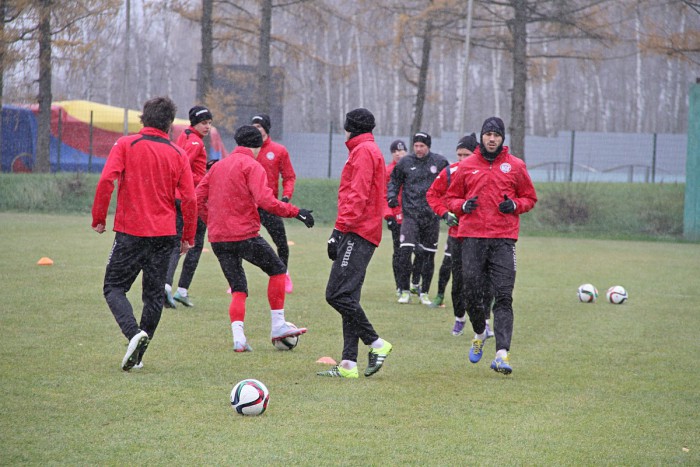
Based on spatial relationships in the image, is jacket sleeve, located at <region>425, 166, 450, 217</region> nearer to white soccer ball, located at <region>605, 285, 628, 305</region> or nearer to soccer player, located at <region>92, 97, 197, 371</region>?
soccer player, located at <region>92, 97, 197, 371</region>

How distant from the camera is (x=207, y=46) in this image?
98.5 feet

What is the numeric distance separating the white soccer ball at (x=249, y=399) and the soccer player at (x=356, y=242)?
136 centimetres

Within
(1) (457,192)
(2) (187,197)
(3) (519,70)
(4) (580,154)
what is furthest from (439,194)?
(4) (580,154)

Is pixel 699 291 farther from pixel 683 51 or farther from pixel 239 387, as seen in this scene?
pixel 683 51

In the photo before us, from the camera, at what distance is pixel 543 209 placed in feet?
85.8

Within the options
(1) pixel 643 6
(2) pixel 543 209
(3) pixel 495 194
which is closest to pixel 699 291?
(3) pixel 495 194

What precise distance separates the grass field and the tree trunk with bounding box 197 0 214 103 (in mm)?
18661

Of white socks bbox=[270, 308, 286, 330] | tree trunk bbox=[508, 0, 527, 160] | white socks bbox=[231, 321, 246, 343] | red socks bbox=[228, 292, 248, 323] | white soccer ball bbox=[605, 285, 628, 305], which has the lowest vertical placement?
white soccer ball bbox=[605, 285, 628, 305]

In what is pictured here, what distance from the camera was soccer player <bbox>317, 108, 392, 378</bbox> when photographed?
7105 millimetres

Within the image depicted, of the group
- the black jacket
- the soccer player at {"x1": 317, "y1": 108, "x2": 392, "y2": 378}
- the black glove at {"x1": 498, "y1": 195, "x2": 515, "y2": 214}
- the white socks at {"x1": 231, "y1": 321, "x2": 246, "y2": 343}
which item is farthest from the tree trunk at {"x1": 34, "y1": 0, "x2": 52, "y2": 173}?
the black glove at {"x1": 498, "y1": 195, "x2": 515, "y2": 214}

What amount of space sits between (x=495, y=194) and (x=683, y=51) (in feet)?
65.4

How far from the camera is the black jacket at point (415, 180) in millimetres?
11383

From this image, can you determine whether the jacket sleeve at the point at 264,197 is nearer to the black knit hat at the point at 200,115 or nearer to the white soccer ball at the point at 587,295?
the black knit hat at the point at 200,115

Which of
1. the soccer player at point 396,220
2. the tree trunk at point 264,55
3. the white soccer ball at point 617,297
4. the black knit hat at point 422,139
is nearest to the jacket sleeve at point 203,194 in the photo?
the black knit hat at point 422,139
